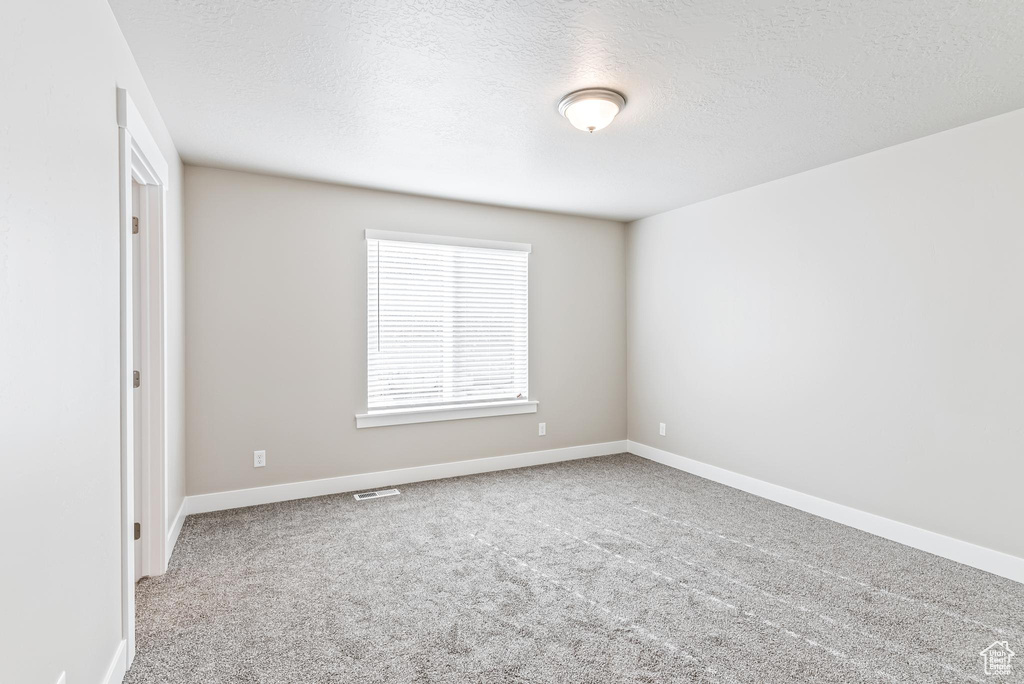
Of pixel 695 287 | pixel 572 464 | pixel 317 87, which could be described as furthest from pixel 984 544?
pixel 317 87

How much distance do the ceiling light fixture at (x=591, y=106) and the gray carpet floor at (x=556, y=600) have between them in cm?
238

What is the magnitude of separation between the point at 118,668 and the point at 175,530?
4.74 ft

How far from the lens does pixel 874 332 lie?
338 cm

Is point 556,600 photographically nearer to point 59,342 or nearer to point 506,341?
point 59,342

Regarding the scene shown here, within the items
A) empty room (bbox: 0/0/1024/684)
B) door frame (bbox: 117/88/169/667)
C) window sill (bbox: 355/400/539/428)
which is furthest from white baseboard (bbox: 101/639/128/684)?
window sill (bbox: 355/400/539/428)

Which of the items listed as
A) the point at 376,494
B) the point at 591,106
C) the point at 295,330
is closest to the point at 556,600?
the point at 376,494

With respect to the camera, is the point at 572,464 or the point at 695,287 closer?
the point at 695,287

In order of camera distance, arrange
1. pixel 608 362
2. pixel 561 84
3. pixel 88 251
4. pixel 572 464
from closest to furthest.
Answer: pixel 88 251 < pixel 561 84 < pixel 572 464 < pixel 608 362

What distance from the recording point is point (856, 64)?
229 cm

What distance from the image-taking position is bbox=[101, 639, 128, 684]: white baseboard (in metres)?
1.79

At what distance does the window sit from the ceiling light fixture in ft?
6.89

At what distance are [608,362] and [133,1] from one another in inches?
178

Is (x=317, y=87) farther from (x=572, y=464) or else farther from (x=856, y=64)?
(x=572, y=464)

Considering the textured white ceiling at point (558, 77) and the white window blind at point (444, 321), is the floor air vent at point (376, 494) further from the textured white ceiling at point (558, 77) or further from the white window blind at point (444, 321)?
the textured white ceiling at point (558, 77)
